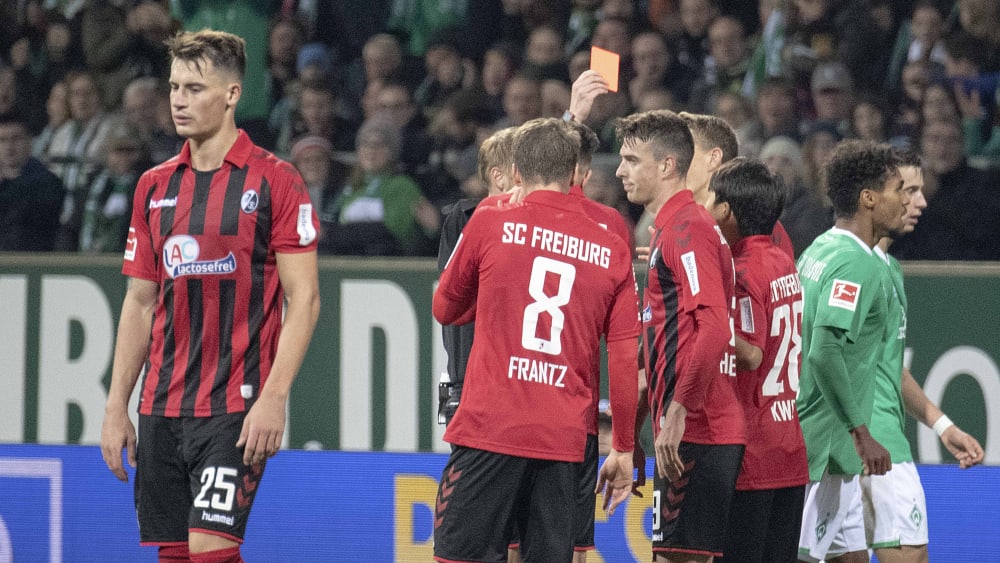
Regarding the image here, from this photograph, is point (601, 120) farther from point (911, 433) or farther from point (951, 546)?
point (951, 546)

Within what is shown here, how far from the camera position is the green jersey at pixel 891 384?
15.9ft

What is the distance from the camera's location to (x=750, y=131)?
7711 mm

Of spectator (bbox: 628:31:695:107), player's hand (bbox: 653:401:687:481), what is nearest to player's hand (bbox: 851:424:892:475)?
player's hand (bbox: 653:401:687:481)

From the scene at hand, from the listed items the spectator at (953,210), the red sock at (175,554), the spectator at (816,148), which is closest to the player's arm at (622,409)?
the red sock at (175,554)

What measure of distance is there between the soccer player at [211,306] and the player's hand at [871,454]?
1920mm

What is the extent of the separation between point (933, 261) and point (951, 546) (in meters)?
2.11

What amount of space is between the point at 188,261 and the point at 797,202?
4.26 metres


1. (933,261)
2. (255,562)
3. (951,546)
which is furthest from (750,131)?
(255,562)

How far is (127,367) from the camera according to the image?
4121 mm

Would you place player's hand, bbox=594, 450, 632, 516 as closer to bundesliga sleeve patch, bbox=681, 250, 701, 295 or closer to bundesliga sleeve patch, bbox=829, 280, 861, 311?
bundesliga sleeve patch, bbox=681, 250, 701, 295

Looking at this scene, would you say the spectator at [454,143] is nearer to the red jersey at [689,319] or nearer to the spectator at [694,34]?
the spectator at [694,34]

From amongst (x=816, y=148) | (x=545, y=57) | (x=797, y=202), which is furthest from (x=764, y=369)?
(x=545, y=57)

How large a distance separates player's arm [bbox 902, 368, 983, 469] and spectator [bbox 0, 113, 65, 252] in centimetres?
548

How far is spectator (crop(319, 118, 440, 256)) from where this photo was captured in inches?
316
